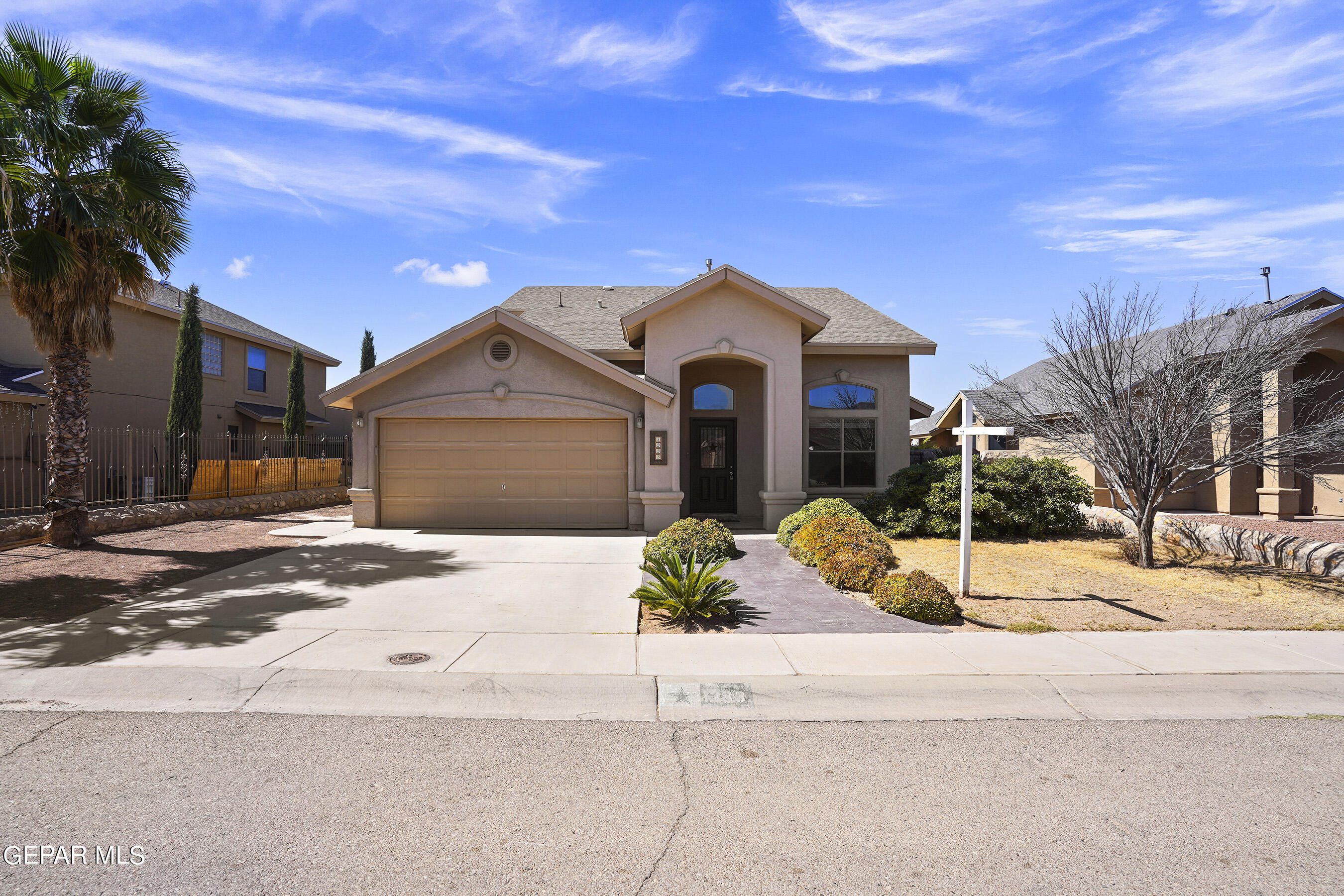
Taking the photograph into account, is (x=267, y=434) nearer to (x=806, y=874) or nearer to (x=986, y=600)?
(x=986, y=600)

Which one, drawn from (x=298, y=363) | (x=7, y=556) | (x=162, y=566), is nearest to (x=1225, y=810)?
(x=162, y=566)

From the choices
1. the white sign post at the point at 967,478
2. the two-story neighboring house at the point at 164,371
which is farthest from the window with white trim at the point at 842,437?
the two-story neighboring house at the point at 164,371

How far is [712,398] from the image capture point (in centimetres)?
1645

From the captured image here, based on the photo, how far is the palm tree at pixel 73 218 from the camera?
34.1 ft

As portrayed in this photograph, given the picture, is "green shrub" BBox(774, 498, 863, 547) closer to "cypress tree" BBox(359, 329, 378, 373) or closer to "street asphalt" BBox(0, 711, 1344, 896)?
"street asphalt" BBox(0, 711, 1344, 896)

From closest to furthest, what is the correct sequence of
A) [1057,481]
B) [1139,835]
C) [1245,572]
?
1. [1139,835]
2. [1245,572]
3. [1057,481]

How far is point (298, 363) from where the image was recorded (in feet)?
82.6

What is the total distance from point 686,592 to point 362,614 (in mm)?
3700

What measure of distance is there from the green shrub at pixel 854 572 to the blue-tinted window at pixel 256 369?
A: 961 inches

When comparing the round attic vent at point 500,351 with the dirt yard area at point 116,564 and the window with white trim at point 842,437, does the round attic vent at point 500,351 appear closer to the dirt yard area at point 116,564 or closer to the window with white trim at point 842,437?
the dirt yard area at point 116,564

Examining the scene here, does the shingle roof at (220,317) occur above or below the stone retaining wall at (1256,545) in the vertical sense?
above

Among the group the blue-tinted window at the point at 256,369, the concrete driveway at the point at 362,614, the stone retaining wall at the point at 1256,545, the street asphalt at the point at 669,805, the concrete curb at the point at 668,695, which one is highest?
the blue-tinted window at the point at 256,369

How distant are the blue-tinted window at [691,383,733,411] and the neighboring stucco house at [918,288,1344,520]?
529 cm

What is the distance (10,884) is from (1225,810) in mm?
6103
